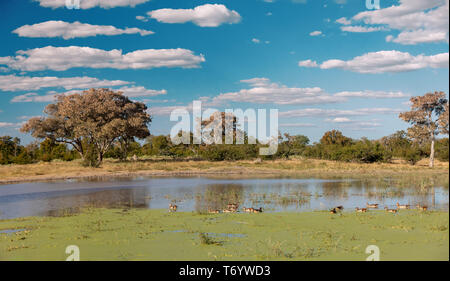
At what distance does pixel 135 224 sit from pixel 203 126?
56975 mm

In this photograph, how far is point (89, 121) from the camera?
45.0 metres

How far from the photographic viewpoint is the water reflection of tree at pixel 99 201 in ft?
57.9

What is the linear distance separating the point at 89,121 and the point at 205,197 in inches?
1095

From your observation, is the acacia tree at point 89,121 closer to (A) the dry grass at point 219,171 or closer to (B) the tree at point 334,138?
(A) the dry grass at point 219,171

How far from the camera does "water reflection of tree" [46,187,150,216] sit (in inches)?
695

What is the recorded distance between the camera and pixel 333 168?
4028 cm

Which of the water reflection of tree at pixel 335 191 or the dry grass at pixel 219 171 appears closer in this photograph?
the water reflection of tree at pixel 335 191

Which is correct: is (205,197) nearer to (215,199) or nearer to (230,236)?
(215,199)

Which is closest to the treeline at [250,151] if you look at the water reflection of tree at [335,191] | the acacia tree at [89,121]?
the acacia tree at [89,121]

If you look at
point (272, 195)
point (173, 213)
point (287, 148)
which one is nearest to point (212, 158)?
point (287, 148)

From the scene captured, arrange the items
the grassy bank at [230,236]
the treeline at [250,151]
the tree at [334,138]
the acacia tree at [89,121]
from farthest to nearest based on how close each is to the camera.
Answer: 1. the tree at [334,138]
2. the treeline at [250,151]
3. the acacia tree at [89,121]
4. the grassy bank at [230,236]

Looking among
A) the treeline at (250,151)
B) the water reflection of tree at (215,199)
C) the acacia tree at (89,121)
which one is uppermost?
the acacia tree at (89,121)

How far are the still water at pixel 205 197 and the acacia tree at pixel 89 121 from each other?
60.5 feet
